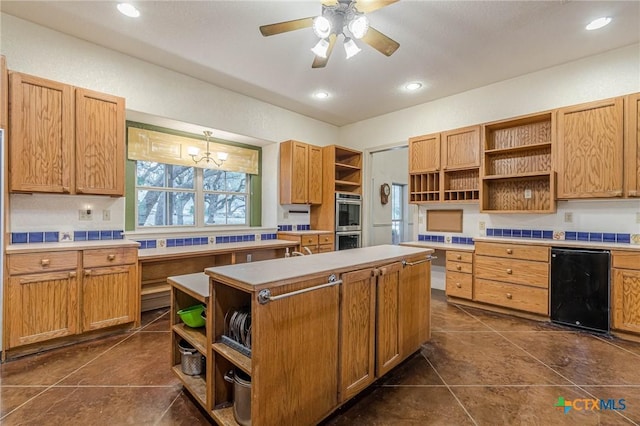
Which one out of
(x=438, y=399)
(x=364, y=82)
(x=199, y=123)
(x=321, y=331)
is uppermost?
(x=364, y=82)

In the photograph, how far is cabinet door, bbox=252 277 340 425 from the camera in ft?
4.34

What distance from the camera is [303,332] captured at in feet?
4.86

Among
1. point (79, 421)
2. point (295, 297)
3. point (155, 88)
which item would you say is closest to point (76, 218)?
point (155, 88)

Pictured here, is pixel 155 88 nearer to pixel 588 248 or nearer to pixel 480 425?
pixel 480 425

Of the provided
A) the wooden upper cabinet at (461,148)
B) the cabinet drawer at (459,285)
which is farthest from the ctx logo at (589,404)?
the wooden upper cabinet at (461,148)

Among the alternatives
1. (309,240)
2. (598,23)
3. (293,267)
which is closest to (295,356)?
(293,267)

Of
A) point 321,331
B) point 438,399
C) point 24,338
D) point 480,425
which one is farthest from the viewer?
point 24,338

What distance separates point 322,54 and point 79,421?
304 cm

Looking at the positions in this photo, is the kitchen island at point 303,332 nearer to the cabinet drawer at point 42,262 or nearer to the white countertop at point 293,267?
the white countertop at point 293,267

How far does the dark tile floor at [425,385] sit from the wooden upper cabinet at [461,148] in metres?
2.25

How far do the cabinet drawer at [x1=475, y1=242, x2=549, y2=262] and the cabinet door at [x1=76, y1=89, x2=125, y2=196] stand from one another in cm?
421

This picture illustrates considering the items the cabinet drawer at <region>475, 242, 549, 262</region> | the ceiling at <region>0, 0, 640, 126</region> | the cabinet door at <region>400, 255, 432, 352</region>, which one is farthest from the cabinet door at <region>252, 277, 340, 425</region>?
the cabinet drawer at <region>475, 242, 549, 262</region>

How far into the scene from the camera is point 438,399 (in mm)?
1932

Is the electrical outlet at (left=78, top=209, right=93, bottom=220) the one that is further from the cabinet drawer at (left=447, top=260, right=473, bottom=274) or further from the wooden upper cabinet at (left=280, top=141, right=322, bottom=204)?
the cabinet drawer at (left=447, top=260, right=473, bottom=274)
